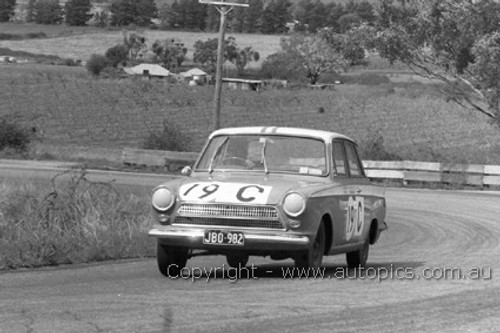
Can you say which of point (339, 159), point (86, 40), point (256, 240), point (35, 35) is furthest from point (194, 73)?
point (256, 240)

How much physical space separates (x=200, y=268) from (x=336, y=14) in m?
106

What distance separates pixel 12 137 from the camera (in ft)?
155

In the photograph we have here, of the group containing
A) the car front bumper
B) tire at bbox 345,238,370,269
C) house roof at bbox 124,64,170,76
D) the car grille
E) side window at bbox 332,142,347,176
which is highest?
side window at bbox 332,142,347,176

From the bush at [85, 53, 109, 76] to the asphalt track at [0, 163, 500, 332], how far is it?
93.4 metres

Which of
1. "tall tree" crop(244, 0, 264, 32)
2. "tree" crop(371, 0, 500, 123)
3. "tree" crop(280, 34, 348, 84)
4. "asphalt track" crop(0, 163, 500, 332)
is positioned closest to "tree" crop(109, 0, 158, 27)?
"tall tree" crop(244, 0, 264, 32)

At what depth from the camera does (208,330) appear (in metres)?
8.13

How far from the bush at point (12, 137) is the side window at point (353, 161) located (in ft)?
112

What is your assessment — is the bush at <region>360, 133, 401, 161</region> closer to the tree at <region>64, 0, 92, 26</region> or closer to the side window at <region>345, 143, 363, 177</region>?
the side window at <region>345, 143, 363, 177</region>

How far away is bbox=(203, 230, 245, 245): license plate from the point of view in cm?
1108

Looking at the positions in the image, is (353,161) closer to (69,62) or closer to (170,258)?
(170,258)

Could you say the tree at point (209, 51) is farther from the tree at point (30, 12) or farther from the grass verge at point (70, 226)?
the grass verge at point (70, 226)

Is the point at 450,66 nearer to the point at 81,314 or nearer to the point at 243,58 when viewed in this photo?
the point at 81,314

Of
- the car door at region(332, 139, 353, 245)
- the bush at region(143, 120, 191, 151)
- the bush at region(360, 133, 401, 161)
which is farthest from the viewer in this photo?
the bush at region(143, 120, 191, 151)

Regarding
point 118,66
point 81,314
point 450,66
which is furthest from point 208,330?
point 118,66
